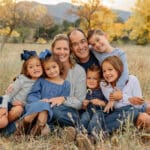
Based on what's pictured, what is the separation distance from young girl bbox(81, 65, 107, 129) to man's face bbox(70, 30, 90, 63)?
191 millimetres

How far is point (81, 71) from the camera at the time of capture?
467cm

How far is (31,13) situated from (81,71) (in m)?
23.5

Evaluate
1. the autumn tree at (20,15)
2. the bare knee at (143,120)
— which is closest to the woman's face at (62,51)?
the bare knee at (143,120)

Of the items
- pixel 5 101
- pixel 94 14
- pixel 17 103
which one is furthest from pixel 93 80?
pixel 94 14

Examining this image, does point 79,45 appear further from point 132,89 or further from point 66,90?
point 132,89

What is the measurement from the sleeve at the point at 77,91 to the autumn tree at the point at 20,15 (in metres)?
17.6

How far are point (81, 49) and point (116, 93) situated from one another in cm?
68

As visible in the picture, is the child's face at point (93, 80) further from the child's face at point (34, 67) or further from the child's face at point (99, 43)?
the child's face at point (34, 67)

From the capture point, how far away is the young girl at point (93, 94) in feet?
14.9

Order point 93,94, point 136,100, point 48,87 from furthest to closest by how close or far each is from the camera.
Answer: point 93,94
point 48,87
point 136,100

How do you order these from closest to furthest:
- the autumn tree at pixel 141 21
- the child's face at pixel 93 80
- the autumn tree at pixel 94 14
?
1. the child's face at pixel 93 80
2. the autumn tree at pixel 94 14
3. the autumn tree at pixel 141 21

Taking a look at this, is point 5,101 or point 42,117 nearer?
point 42,117

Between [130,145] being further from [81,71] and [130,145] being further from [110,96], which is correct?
[81,71]

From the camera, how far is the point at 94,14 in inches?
1232
